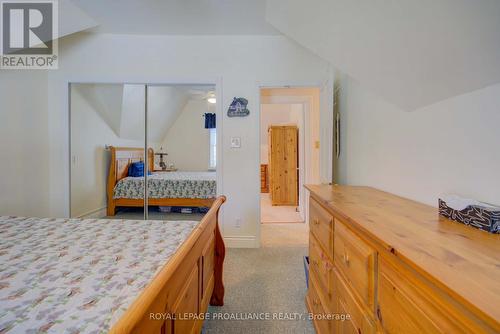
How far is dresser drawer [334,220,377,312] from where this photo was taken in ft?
2.57

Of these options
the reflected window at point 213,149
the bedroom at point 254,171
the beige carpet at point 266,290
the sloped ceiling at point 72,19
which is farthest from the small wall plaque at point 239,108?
the sloped ceiling at point 72,19

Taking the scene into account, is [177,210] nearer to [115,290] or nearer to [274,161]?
[115,290]

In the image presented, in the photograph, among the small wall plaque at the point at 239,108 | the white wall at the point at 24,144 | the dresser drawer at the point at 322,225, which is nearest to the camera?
the dresser drawer at the point at 322,225

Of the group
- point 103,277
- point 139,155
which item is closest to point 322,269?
point 103,277

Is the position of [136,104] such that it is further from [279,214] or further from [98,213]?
[279,214]

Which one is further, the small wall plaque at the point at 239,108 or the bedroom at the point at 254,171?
the small wall plaque at the point at 239,108

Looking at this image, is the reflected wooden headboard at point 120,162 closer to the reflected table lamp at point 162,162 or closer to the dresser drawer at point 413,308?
the reflected table lamp at point 162,162

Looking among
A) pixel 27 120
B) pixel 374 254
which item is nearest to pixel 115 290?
pixel 374 254

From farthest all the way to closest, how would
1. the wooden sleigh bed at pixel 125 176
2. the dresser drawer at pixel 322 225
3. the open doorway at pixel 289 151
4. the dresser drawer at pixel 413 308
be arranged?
the open doorway at pixel 289 151, the wooden sleigh bed at pixel 125 176, the dresser drawer at pixel 322 225, the dresser drawer at pixel 413 308

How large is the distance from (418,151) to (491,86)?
18.4 inches

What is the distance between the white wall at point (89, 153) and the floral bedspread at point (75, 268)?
4.94 feet

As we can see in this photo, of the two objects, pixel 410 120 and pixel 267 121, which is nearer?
pixel 410 120

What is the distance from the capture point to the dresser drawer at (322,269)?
1192 millimetres

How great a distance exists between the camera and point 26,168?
2572 mm
